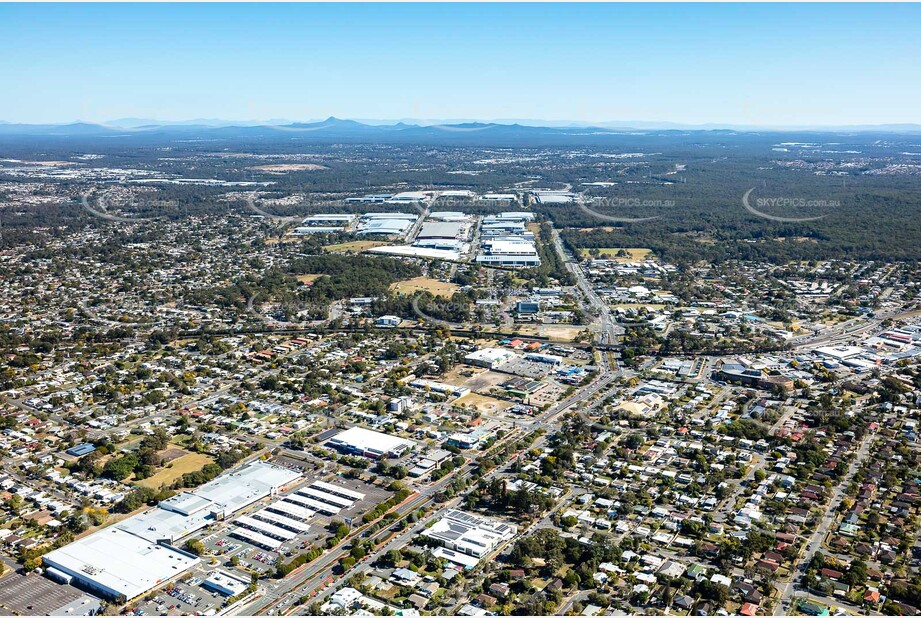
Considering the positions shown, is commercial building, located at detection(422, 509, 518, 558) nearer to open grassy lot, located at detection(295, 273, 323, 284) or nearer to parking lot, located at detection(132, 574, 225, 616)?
parking lot, located at detection(132, 574, 225, 616)

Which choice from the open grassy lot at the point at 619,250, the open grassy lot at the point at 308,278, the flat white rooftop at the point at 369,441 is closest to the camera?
the flat white rooftop at the point at 369,441

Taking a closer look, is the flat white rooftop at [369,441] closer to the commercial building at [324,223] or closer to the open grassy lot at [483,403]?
the open grassy lot at [483,403]

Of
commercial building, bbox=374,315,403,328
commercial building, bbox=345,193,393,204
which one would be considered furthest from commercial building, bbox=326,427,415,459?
commercial building, bbox=345,193,393,204

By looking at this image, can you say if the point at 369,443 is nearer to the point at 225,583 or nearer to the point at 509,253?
the point at 225,583

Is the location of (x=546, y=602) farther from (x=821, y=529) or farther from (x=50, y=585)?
(x=50, y=585)
